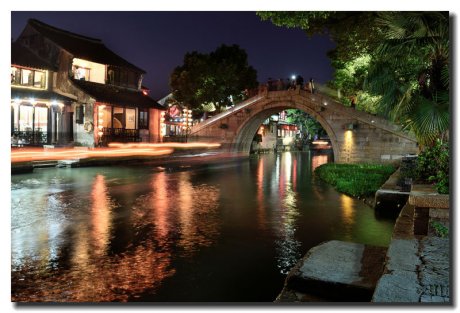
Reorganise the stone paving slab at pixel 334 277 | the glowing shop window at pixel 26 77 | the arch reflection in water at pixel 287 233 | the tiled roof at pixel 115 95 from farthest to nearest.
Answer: the tiled roof at pixel 115 95, the glowing shop window at pixel 26 77, the arch reflection in water at pixel 287 233, the stone paving slab at pixel 334 277

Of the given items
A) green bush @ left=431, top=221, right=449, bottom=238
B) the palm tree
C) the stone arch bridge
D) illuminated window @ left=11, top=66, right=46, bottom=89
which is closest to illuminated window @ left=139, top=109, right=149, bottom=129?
the stone arch bridge

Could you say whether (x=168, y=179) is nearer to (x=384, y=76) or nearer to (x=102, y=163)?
(x=102, y=163)

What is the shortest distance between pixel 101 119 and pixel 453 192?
31.4 metres

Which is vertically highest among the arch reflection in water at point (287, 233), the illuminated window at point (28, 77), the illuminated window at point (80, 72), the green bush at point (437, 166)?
the illuminated window at point (80, 72)

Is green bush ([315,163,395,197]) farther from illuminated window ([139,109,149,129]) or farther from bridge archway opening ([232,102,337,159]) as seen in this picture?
illuminated window ([139,109,149,129])

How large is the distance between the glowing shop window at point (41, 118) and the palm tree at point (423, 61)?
28.4 meters

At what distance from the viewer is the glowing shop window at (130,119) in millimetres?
37938

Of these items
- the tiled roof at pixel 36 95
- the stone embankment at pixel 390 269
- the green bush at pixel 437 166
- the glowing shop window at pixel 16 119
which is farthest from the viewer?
the glowing shop window at pixel 16 119

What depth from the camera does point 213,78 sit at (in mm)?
47281

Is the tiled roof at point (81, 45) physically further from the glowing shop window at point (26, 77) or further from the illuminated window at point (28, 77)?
the glowing shop window at point (26, 77)

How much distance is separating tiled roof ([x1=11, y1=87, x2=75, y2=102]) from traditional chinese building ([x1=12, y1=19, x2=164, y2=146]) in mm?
200

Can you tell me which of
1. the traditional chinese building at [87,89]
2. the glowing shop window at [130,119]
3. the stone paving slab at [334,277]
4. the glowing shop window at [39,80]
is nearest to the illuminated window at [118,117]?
the traditional chinese building at [87,89]

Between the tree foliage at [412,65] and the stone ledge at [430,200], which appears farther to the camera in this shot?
the tree foliage at [412,65]

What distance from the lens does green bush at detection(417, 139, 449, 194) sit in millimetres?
7147
